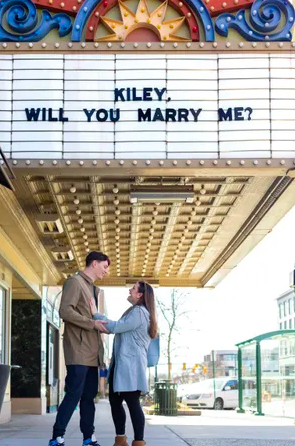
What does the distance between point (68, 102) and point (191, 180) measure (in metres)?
2.32

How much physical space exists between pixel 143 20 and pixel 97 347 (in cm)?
539

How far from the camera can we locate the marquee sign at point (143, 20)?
1153 cm

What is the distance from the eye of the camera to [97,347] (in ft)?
26.0

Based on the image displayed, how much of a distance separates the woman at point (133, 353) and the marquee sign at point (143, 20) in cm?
469

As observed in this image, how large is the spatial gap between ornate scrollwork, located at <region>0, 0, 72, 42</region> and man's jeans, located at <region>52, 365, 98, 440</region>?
5354 millimetres

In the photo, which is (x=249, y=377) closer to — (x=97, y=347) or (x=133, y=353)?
(x=133, y=353)

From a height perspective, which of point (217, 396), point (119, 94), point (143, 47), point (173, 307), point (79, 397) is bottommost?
point (217, 396)

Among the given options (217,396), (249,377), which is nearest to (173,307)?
(217,396)

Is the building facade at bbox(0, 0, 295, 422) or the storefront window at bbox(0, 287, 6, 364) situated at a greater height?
the building facade at bbox(0, 0, 295, 422)

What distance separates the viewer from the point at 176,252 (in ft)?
64.0

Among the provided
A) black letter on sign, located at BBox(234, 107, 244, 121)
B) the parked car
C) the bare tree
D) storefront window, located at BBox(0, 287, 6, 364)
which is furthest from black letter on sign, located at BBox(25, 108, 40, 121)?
the bare tree

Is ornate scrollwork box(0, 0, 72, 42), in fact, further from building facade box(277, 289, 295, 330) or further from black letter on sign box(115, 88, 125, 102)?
building facade box(277, 289, 295, 330)

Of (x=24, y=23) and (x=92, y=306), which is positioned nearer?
(x=92, y=306)

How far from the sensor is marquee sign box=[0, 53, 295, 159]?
11.3 metres
